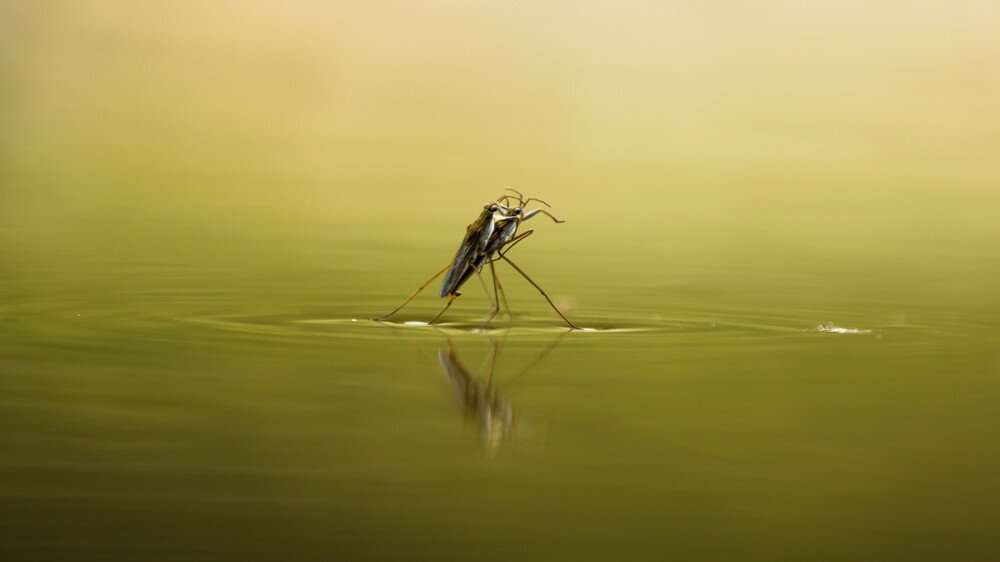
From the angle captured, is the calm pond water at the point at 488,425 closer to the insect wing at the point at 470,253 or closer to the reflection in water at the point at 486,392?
the reflection in water at the point at 486,392

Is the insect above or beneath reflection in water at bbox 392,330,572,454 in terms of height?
above

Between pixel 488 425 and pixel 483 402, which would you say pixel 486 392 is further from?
pixel 488 425

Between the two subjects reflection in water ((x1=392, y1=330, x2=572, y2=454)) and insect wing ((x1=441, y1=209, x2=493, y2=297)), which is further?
insect wing ((x1=441, y1=209, x2=493, y2=297))

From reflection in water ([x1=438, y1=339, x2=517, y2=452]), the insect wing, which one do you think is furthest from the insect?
reflection in water ([x1=438, y1=339, x2=517, y2=452])

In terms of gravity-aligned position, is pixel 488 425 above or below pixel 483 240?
→ below

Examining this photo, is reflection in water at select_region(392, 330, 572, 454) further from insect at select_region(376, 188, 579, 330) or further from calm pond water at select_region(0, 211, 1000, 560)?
insect at select_region(376, 188, 579, 330)

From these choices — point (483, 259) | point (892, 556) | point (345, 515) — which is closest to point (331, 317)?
point (483, 259)

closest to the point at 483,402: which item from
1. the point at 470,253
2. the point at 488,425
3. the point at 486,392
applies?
the point at 486,392

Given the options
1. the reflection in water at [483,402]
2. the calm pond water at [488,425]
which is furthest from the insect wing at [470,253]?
the reflection in water at [483,402]

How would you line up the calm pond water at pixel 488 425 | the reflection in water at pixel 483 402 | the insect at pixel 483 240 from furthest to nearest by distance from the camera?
the insect at pixel 483 240, the reflection in water at pixel 483 402, the calm pond water at pixel 488 425
